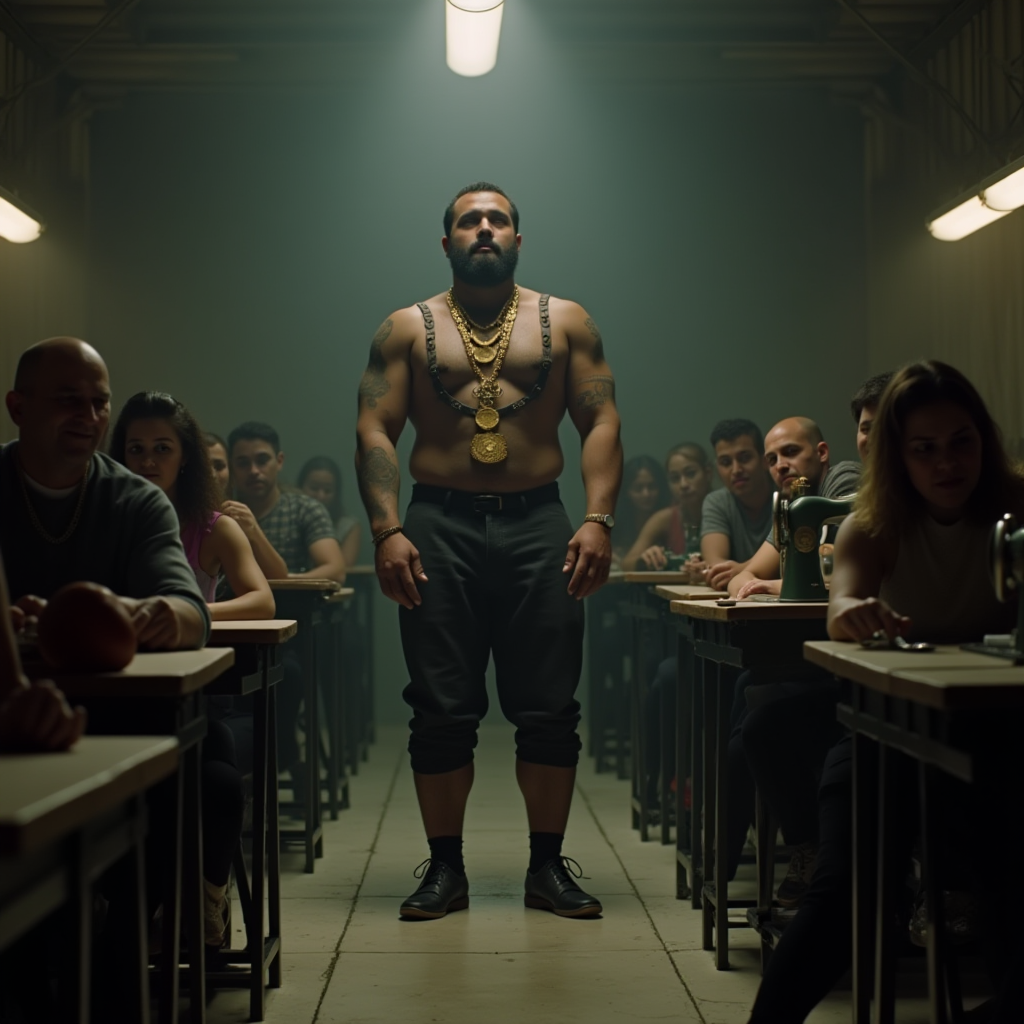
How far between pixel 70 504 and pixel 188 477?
2.98ft

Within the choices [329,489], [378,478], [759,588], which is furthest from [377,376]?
[329,489]

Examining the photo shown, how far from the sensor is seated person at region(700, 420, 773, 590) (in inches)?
190

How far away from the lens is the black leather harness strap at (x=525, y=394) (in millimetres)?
Answer: 3674

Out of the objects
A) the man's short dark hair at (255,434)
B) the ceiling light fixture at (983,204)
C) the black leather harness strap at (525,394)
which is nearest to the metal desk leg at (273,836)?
the black leather harness strap at (525,394)

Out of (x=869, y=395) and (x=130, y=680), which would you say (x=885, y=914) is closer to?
(x=130, y=680)

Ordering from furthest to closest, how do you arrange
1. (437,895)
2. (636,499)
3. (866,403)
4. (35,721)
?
(636,499) < (437,895) < (866,403) < (35,721)

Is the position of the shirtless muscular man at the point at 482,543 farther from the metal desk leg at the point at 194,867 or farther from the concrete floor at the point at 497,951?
the metal desk leg at the point at 194,867

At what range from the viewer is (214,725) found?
9.55 ft

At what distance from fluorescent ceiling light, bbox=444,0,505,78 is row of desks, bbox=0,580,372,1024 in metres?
3.79

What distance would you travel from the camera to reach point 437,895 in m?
3.53

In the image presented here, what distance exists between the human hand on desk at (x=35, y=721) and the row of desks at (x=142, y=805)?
20 millimetres

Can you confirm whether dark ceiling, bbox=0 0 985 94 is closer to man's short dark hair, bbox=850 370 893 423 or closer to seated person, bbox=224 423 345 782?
seated person, bbox=224 423 345 782

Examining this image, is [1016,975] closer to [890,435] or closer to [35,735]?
[890,435]

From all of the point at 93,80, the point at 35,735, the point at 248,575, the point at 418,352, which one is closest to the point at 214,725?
the point at 248,575
